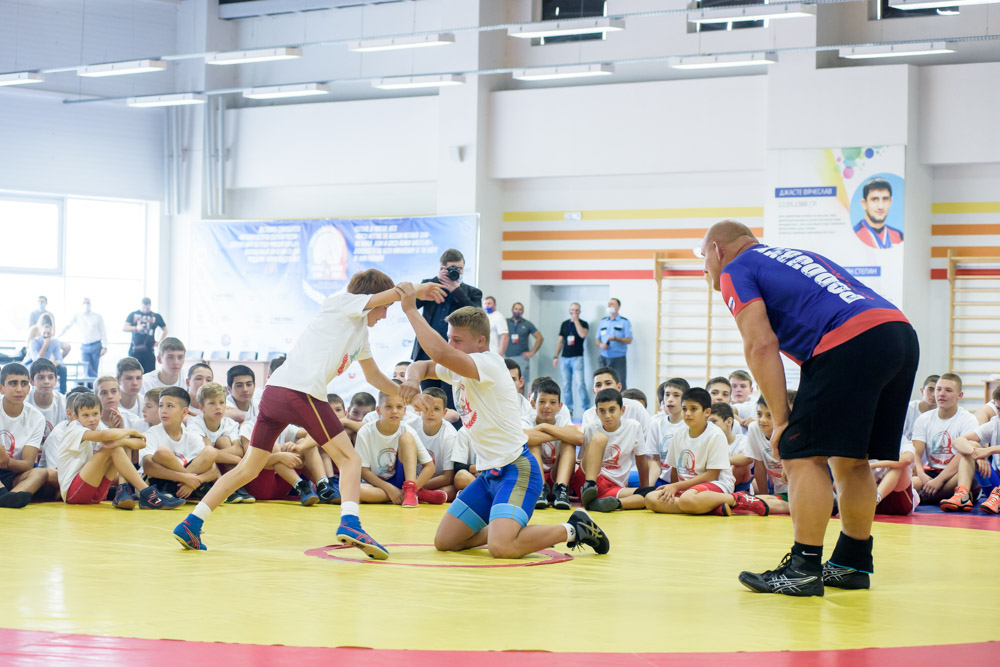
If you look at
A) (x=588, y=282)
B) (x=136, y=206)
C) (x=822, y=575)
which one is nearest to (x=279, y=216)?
(x=136, y=206)

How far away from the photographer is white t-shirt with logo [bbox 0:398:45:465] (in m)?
8.20

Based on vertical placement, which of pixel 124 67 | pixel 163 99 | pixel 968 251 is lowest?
pixel 968 251

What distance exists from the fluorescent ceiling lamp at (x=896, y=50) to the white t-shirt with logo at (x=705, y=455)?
24.9 feet

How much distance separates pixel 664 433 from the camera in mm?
8984

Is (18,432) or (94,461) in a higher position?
(18,432)

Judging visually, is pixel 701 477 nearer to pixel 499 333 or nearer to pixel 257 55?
pixel 499 333

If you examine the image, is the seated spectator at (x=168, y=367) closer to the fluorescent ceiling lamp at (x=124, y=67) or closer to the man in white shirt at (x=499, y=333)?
the man in white shirt at (x=499, y=333)

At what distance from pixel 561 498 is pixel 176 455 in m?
2.76

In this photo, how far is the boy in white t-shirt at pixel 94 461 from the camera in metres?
7.90

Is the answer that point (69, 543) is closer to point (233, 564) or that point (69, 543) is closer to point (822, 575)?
point (233, 564)

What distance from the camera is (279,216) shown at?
2027 centimetres

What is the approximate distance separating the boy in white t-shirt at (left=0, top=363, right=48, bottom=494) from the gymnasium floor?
Answer: 1.27m

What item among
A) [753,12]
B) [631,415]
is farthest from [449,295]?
[753,12]

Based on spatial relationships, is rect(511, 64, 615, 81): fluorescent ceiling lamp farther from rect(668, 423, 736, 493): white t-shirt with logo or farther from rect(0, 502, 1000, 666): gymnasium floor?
rect(0, 502, 1000, 666): gymnasium floor
